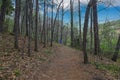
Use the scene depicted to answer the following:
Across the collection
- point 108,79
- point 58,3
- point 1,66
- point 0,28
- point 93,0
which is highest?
point 58,3

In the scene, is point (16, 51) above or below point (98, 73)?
above

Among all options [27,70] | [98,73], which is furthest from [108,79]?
[27,70]

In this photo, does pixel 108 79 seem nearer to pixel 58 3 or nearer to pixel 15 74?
pixel 15 74

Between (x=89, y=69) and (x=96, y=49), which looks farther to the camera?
(x=96, y=49)

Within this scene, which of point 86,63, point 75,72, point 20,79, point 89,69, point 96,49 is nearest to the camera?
point 20,79

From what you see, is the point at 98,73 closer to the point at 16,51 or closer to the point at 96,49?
the point at 16,51

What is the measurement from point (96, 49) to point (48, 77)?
1230 centimetres

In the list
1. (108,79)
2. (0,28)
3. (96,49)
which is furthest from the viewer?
(0,28)

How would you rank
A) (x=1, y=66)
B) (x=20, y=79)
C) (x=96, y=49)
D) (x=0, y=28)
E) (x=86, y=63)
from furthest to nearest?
(x=0, y=28) → (x=96, y=49) → (x=86, y=63) → (x=1, y=66) → (x=20, y=79)

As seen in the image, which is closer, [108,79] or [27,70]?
[27,70]

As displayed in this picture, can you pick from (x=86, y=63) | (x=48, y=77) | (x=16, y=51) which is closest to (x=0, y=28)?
(x=16, y=51)

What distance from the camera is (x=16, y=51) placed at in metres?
16.2

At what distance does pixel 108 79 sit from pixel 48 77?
11.6ft

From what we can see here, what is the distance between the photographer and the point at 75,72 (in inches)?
520
